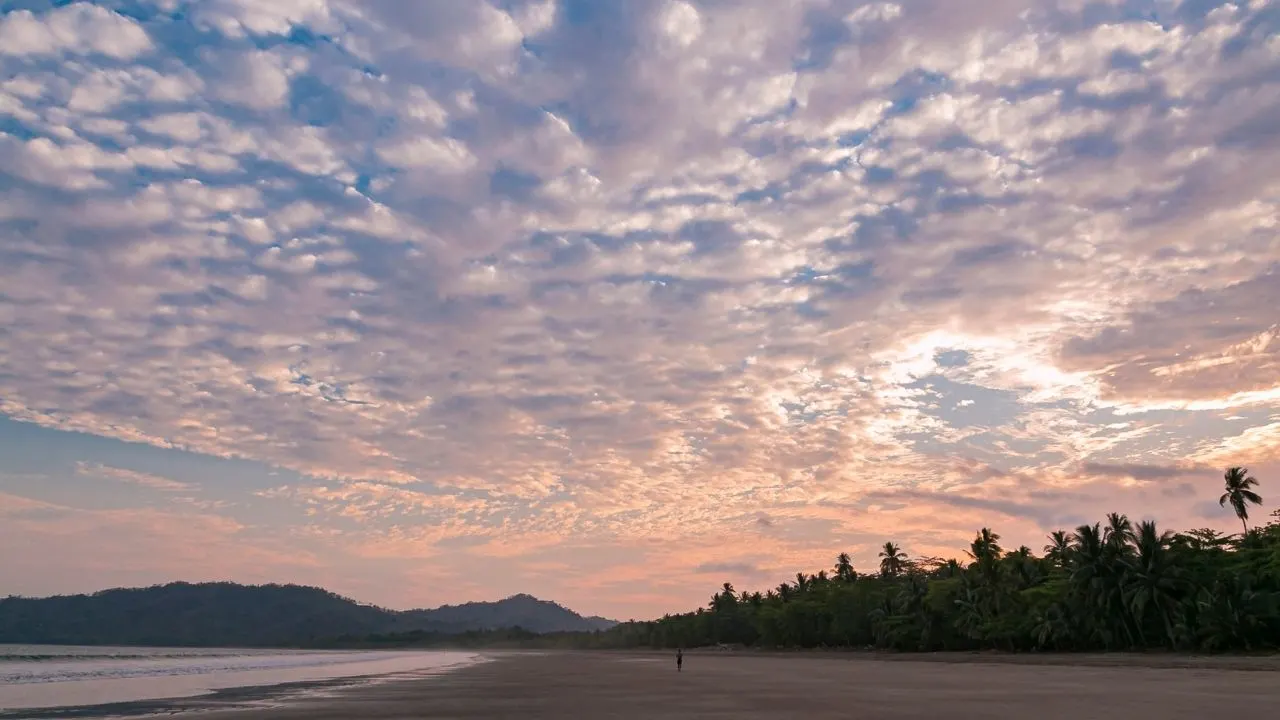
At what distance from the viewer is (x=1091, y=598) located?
248ft

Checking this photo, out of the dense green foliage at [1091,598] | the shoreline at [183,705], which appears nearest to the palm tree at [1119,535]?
the dense green foliage at [1091,598]

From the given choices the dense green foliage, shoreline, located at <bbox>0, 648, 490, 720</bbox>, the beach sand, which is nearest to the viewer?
the beach sand

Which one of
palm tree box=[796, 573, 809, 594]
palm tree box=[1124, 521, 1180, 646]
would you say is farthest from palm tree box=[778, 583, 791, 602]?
palm tree box=[1124, 521, 1180, 646]

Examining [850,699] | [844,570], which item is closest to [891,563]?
[844,570]

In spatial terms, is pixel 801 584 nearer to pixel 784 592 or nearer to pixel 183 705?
pixel 784 592

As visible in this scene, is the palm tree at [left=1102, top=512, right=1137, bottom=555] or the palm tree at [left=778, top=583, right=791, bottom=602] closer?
the palm tree at [left=1102, top=512, right=1137, bottom=555]

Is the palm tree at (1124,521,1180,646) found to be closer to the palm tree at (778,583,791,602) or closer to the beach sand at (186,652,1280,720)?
the beach sand at (186,652,1280,720)

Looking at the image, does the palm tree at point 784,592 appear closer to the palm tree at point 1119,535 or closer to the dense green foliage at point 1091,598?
the dense green foliage at point 1091,598

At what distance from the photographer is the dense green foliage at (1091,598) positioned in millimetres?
61594

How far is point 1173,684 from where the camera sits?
37656mm

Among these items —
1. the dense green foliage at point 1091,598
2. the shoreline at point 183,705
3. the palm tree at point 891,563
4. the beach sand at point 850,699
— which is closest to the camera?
the beach sand at point 850,699

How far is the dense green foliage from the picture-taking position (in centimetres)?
6159

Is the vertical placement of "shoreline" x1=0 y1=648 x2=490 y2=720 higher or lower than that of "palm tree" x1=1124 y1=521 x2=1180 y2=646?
lower

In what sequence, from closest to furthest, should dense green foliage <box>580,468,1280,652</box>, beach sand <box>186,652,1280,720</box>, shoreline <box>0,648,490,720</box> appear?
beach sand <box>186,652,1280,720</box> → shoreline <box>0,648,490,720</box> → dense green foliage <box>580,468,1280,652</box>
